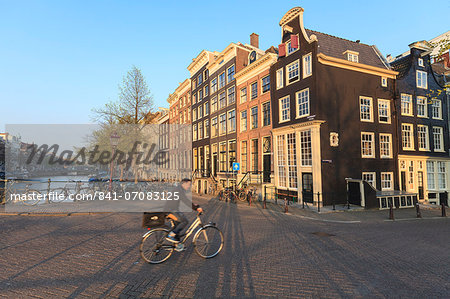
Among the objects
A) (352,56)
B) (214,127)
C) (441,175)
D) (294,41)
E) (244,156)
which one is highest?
(294,41)

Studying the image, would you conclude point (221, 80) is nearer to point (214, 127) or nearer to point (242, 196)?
point (214, 127)

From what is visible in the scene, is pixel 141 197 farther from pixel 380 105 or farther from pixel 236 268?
pixel 380 105

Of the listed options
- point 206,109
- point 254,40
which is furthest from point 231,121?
point 254,40

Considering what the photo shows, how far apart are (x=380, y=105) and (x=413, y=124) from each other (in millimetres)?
3980

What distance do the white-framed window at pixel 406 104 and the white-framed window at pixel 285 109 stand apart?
9.95 metres

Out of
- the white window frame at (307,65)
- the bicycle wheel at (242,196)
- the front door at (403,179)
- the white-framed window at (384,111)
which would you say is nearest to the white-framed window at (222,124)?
the bicycle wheel at (242,196)

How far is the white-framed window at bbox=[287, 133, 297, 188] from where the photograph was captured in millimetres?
19289

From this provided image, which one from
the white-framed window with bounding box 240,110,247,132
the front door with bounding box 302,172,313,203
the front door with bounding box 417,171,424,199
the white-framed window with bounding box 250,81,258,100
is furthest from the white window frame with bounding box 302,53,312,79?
the front door with bounding box 417,171,424,199

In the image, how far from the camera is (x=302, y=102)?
744 inches

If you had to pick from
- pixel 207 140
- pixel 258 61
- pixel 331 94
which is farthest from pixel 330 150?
pixel 207 140

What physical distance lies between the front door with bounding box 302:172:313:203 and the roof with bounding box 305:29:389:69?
935 centimetres

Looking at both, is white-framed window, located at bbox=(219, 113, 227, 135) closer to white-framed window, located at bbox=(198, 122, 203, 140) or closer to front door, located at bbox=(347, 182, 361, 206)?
white-framed window, located at bbox=(198, 122, 203, 140)

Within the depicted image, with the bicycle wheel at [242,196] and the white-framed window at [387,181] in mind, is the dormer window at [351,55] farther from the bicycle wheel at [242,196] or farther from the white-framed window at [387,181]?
the bicycle wheel at [242,196]

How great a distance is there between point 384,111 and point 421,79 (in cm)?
597
